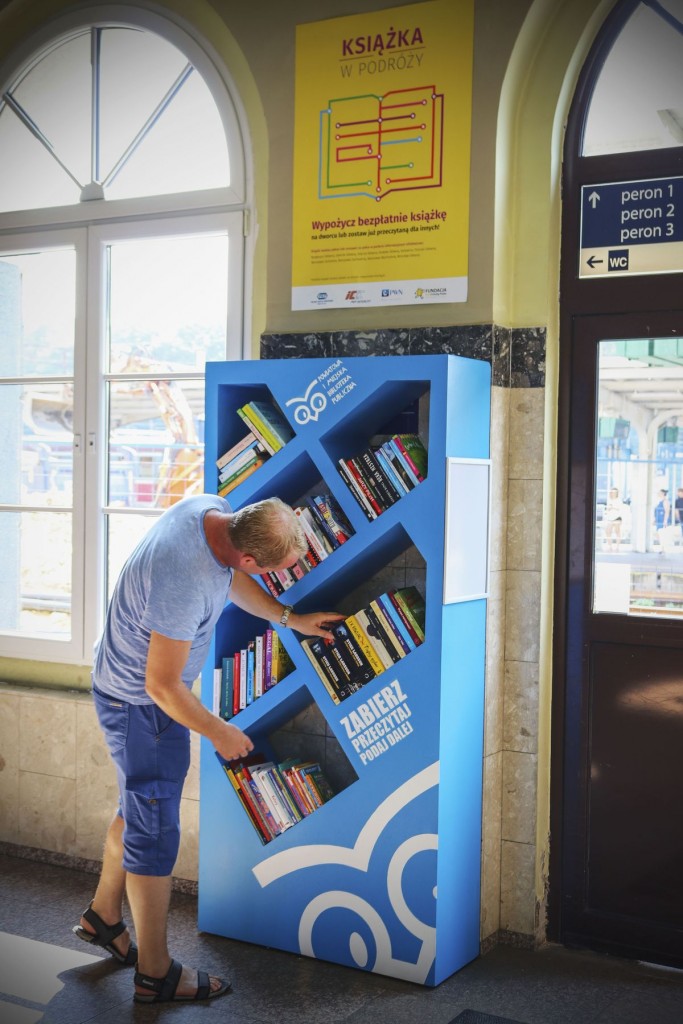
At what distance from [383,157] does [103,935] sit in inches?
114

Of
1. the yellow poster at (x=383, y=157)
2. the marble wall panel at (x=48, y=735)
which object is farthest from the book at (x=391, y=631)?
the marble wall panel at (x=48, y=735)

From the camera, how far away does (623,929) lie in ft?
13.0

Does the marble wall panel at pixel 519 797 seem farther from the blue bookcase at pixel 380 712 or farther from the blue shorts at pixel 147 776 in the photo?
the blue shorts at pixel 147 776

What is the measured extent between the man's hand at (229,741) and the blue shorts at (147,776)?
181mm

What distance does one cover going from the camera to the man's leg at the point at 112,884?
385 centimetres

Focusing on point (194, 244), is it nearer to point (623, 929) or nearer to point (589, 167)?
point (589, 167)

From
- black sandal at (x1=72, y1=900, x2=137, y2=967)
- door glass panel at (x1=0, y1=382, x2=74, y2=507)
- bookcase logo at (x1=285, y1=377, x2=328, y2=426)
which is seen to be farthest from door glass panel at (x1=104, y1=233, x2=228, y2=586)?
black sandal at (x1=72, y1=900, x2=137, y2=967)

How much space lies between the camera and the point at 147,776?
11.8 feet

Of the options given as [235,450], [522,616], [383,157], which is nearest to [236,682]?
[235,450]

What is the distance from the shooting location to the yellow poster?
4.00 meters

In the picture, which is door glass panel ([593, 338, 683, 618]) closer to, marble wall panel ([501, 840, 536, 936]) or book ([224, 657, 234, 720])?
marble wall panel ([501, 840, 536, 936])

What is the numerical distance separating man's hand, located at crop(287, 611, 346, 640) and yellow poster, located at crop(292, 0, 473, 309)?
3.82ft

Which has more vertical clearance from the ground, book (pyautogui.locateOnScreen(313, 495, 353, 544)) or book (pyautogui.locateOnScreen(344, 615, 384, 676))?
book (pyautogui.locateOnScreen(313, 495, 353, 544))

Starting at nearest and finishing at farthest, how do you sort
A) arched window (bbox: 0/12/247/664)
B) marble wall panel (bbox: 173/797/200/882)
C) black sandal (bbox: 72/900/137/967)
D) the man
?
1. the man
2. black sandal (bbox: 72/900/137/967)
3. marble wall panel (bbox: 173/797/200/882)
4. arched window (bbox: 0/12/247/664)
